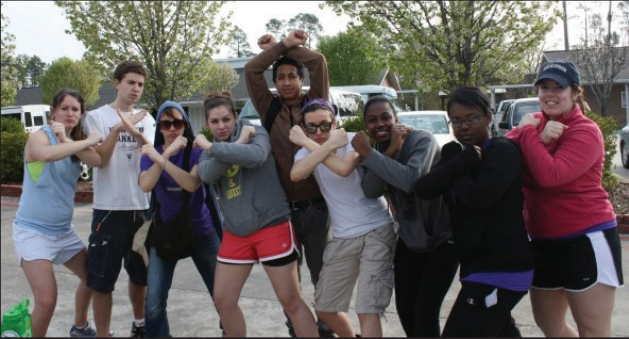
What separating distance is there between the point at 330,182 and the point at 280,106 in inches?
30.7

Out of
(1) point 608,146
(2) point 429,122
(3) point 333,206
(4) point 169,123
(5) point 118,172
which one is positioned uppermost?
(4) point 169,123

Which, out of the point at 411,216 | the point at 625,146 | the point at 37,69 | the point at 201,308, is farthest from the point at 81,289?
the point at 37,69

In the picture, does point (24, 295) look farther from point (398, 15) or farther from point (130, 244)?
point (398, 15)

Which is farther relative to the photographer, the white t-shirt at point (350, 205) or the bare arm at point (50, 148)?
the bare arm at point (50, 148)

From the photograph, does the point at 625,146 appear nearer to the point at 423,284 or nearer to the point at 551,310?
the point at 551,310

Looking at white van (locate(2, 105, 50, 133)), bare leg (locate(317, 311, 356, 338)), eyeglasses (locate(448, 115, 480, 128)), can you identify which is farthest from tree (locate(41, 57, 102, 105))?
eyeglasses (locate(448, 115, 480, 128))

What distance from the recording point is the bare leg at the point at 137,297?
4.42 m

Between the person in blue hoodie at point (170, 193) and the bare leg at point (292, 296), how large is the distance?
2.25 ft

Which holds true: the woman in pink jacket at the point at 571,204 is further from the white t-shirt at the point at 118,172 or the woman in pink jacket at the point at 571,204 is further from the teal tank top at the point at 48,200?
the teal tank top at the point at 48,200

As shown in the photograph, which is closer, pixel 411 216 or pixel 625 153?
pixel 411 216

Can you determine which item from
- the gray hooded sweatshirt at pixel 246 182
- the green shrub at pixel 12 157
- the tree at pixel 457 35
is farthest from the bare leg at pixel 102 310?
the green shrub at pixel 12 157

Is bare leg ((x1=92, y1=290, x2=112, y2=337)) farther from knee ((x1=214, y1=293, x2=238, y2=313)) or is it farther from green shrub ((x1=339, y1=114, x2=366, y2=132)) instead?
green shrub ((x1=339, y1=114, x2=366, y2=132))

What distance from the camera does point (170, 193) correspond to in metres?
4.00

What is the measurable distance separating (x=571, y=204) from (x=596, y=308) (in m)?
0.53
